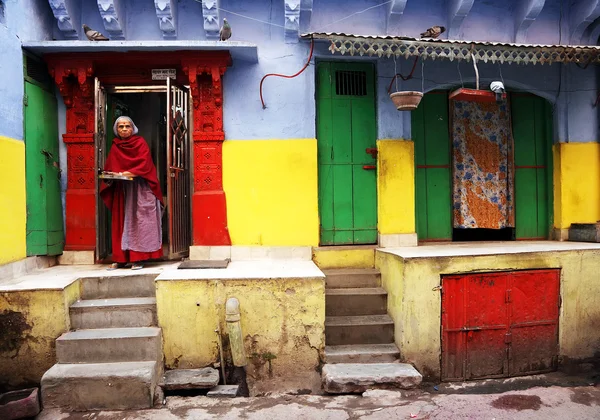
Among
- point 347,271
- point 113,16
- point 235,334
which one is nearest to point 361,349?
point 347,271

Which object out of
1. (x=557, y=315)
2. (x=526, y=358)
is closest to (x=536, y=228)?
(x=557, y=315)

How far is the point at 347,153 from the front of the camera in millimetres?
6484

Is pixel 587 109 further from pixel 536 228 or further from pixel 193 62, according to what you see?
pixel 193 62

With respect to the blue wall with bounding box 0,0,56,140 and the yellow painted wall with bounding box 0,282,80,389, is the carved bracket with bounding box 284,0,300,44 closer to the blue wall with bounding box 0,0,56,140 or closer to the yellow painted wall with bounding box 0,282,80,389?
the blue wall with bounding box 0,0,56,140

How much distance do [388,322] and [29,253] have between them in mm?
4635

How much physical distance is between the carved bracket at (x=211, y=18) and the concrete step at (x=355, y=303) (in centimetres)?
387

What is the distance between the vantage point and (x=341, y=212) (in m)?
6.47

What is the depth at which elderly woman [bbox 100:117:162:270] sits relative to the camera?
18.6ft

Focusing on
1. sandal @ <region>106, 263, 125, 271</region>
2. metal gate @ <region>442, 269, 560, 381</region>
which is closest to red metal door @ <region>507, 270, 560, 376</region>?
metal gate @ <region>442, 269, 560, 381</region>

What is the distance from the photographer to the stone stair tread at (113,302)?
193 inches

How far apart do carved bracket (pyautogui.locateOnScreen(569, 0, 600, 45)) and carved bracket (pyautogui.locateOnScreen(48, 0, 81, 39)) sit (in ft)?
23.7

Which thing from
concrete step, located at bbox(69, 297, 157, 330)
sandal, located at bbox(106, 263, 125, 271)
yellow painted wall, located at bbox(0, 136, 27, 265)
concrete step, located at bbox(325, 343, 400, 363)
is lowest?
concrete step, located at bbox(325, 343, 400, 363)

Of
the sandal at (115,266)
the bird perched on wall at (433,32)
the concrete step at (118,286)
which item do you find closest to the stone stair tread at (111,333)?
the concrete step at (118,286)

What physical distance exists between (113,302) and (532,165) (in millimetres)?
6466
